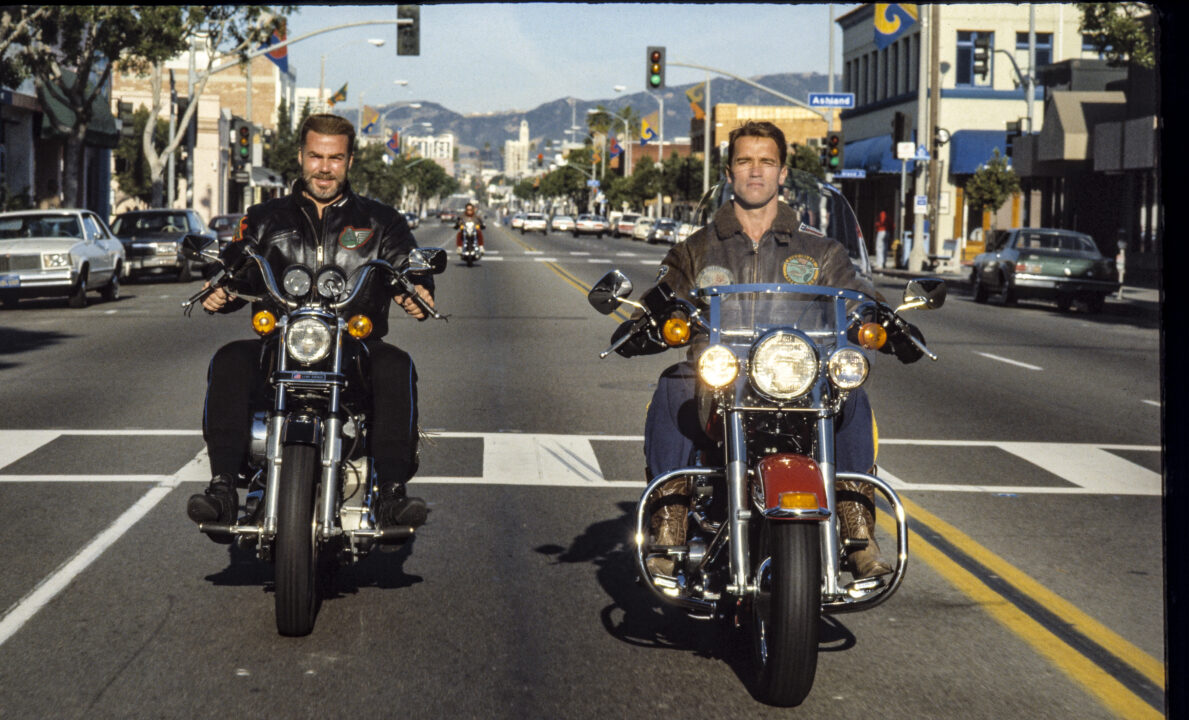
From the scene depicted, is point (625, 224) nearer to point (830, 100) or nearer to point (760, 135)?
point (830, 100)

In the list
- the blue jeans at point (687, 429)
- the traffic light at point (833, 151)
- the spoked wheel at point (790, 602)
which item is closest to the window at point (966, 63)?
the traffic light at point (833, 151)

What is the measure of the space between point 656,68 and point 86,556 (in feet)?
118

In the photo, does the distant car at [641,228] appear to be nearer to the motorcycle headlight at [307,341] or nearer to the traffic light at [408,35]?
the traffic light at [408,35]

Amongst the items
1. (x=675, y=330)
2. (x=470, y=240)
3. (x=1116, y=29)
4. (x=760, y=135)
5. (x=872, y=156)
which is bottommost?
(x=675, y=330)

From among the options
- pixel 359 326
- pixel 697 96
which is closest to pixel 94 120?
pixel 697 96

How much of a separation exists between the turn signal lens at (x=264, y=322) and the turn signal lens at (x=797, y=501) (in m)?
2.16

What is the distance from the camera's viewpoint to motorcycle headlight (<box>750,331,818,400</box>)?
15.4 feet

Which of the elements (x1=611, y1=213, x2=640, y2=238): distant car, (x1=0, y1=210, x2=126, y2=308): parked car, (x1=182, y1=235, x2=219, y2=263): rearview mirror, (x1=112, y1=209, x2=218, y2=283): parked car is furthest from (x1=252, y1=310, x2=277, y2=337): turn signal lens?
(x1=611, y1=213, x2=640, y2=238): distant car

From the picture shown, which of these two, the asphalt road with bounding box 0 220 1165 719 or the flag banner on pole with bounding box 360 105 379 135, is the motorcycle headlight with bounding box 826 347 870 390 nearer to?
the asphalt road with bounding box 0 220 1165 719

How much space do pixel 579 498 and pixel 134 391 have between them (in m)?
6.54

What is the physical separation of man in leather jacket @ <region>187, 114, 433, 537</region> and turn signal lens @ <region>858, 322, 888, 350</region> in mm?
1807

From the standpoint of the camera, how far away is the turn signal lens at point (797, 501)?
457cm

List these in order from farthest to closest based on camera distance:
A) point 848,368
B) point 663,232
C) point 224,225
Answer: point 663,232
point 224,225
point 848,368

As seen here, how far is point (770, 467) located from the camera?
15.4 ft
